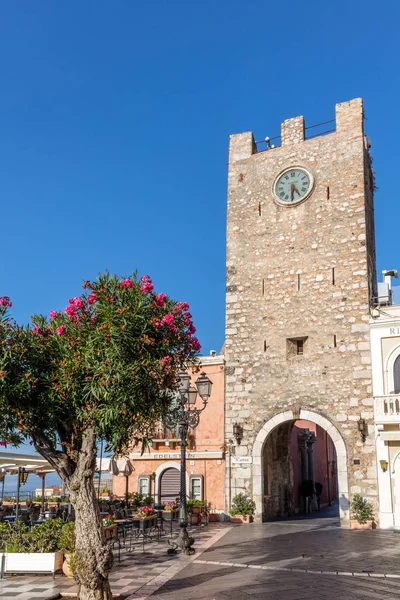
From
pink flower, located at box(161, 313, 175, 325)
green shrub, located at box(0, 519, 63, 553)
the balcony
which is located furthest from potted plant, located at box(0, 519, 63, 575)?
the balcony

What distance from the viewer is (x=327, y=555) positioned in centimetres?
1251

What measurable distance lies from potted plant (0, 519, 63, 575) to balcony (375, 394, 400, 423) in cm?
1063

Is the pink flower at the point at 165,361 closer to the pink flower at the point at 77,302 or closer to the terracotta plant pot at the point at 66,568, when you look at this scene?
the pink flower at the point at 77,302

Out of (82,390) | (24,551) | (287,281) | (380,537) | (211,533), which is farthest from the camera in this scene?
(287,281)

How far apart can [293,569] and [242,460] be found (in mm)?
9942

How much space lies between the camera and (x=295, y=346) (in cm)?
2112

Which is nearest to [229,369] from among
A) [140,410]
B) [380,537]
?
[380,537]

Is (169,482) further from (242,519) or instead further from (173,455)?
(242,519)

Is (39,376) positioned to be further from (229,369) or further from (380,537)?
(229,369)

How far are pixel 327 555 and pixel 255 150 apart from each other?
652 inches

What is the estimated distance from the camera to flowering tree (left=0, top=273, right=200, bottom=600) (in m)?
8.01

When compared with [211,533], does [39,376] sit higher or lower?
higher

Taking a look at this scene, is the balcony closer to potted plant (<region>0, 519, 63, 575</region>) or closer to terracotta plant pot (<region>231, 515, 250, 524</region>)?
terracotta plant pot (<region>231, 515, 250, 524</region>)

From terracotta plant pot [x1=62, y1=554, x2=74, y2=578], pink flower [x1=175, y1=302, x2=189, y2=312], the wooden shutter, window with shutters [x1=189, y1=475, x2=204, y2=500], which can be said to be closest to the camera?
pink flower [x1=175, y1=302, x2=189, y2=312]
